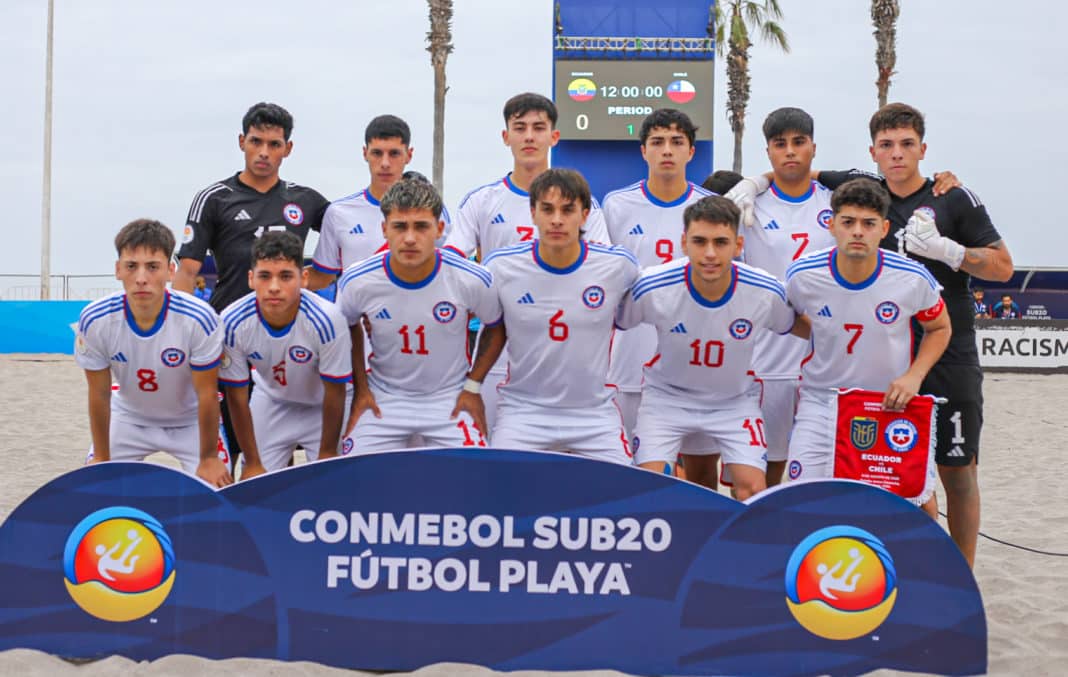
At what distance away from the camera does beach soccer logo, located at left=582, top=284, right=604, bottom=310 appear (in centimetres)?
413

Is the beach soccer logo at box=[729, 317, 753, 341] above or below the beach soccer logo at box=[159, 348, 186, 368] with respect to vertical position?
above

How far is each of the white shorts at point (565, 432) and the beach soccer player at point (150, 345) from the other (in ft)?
3.98

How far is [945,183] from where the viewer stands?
4328 millimetres

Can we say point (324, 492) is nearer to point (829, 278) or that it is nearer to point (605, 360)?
point (605, 360)

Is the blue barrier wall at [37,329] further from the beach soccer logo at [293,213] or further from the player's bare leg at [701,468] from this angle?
the player's bare leg at [701,468]

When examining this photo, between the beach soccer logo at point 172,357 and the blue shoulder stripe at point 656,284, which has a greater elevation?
the blue shoulder stripe at point 656,284

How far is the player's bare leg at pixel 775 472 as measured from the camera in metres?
4.96

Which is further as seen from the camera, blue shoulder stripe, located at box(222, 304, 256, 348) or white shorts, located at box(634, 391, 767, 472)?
blue shoulder stripe, located at box(222, 304, 256, 348)

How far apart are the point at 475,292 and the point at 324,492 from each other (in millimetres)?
1230

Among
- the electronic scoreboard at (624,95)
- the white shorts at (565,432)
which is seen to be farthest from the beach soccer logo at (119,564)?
the electronic scoreboard at (624,95)

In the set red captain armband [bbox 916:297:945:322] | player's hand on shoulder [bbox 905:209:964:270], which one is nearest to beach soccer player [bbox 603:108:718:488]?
player's hand on shoulder [bbox 905:209:964:270]

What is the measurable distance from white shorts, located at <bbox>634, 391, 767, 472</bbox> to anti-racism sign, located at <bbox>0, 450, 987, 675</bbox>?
881mm

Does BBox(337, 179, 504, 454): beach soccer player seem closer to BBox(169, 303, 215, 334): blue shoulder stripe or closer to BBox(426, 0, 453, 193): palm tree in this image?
BBox(169, 303, 215, 334): blue shoulder stripe

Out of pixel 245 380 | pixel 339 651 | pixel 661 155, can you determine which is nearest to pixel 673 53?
pixel 661 155
